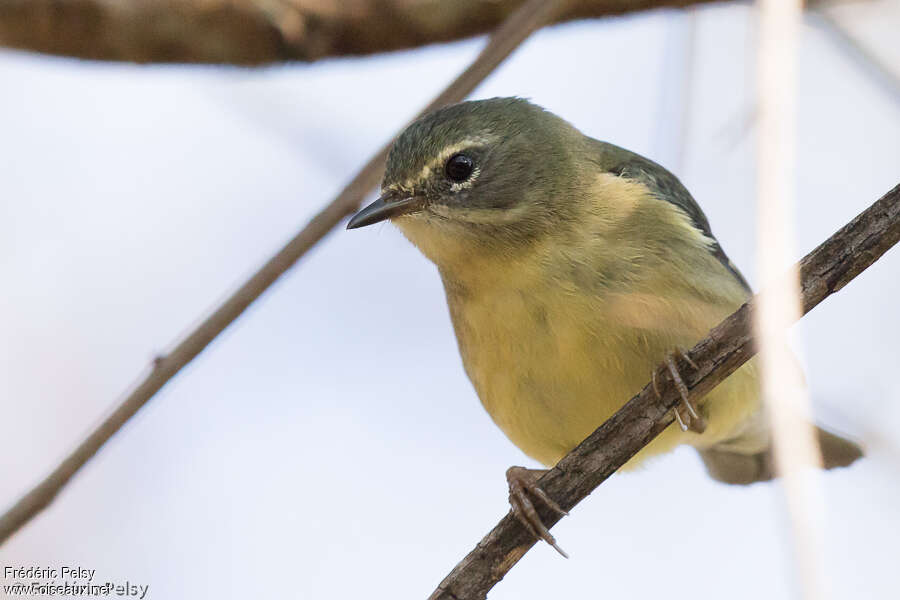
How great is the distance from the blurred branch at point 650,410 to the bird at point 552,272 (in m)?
0.17

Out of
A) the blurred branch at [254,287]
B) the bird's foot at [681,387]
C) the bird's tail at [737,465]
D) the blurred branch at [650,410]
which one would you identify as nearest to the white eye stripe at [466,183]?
the blurred branch at [254,287]

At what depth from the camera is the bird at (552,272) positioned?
11.4 feet

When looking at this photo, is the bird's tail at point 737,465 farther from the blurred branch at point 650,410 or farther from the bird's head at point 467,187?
the blurred branch at point 650,410

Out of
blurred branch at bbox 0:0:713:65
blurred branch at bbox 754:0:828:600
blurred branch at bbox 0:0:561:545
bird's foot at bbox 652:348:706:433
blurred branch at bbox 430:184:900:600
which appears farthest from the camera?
blurred branch at bbox 0:0:713:65

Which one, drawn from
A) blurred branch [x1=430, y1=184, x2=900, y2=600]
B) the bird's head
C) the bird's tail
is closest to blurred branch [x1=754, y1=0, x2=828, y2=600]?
blurred branch [x1=430, y1=184, x2=900, y2=600]

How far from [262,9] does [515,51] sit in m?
1.47

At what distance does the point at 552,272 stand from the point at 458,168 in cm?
64

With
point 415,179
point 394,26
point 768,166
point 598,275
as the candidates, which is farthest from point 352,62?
point 768,166

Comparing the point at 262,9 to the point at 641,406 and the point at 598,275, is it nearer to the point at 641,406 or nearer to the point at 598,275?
the point at 598,275

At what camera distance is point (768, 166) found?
1.74 m

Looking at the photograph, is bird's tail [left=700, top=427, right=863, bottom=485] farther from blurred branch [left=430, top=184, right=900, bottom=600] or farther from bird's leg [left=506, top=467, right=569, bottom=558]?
blurred branch [left=430, top=184, right=900, bottom=600]

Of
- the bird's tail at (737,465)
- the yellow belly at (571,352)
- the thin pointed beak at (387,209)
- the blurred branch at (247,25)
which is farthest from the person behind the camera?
the bird's tail at (737,465)

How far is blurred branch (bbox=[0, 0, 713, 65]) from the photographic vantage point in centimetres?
412

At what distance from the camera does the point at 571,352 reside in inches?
136
